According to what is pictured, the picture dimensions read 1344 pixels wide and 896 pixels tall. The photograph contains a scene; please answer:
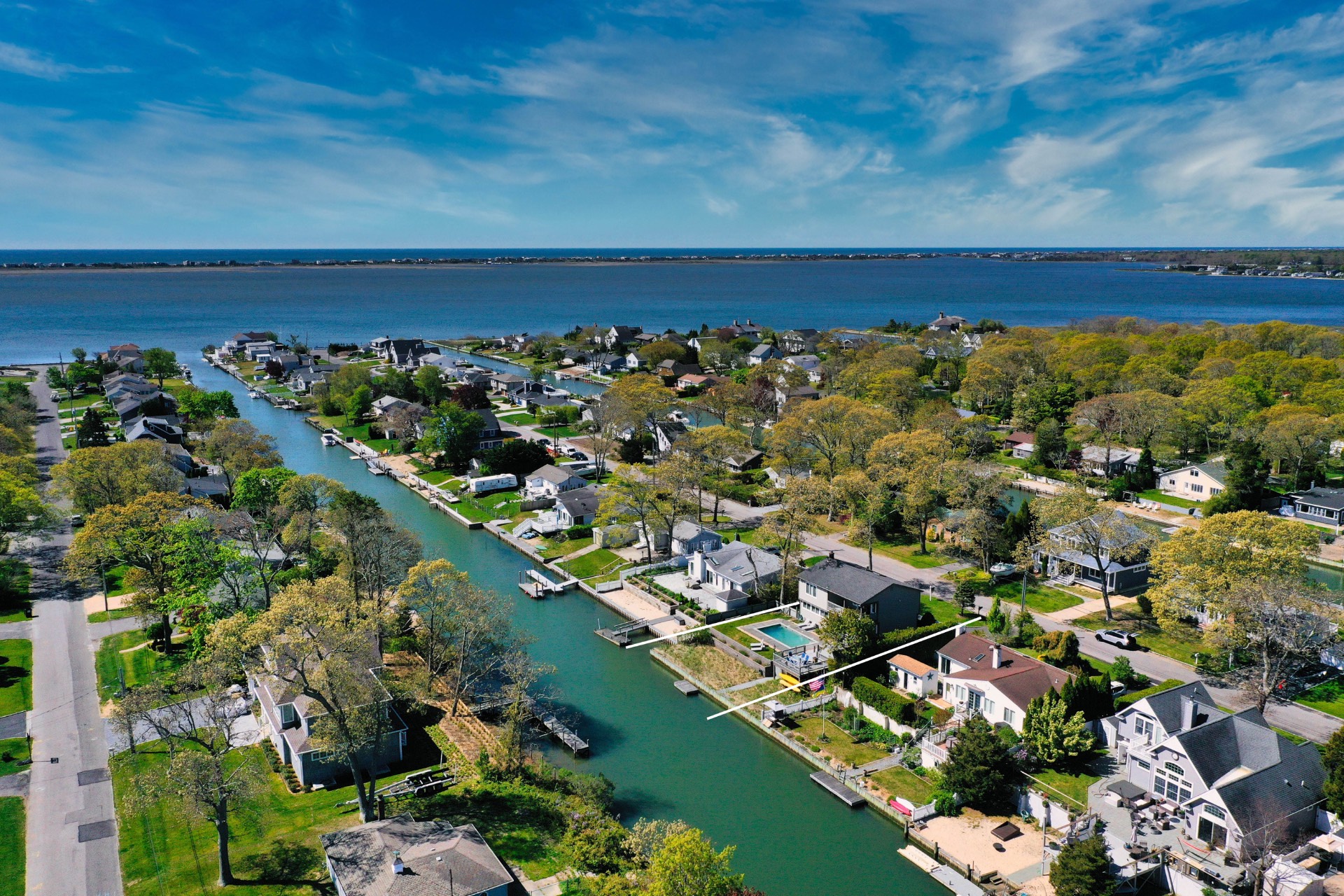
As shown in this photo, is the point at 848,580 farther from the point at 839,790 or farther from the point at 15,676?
the point at 15,676

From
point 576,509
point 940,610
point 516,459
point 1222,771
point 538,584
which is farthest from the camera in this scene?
point 516,459

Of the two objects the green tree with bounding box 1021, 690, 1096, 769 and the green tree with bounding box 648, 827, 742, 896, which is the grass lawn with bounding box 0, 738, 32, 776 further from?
the green tree with bounding box 1021, 690, 1096, 769

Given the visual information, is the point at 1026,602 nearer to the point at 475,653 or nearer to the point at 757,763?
the point at 757,763

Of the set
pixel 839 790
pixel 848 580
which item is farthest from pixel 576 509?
pixel 839 790

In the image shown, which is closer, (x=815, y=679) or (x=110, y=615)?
(x=815, y=679)

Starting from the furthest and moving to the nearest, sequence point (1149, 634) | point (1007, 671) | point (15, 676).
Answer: point (1149, 634), point (15, 676), point (1007, 671)

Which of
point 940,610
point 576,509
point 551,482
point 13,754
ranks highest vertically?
point 551,482

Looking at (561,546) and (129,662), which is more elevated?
(561,546)
